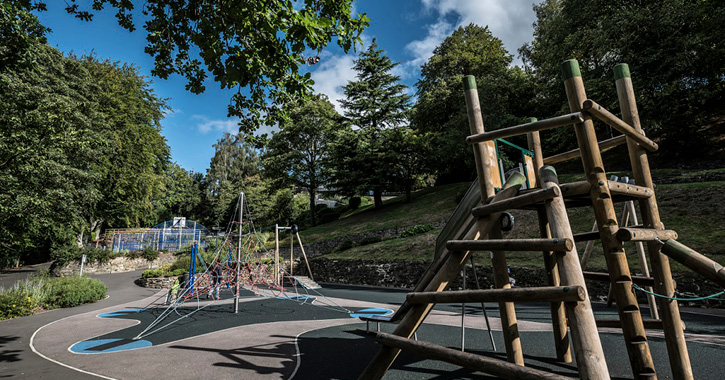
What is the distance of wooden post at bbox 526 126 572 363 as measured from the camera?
15.2ft

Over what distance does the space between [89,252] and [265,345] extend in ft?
82.0

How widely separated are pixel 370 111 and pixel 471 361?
33.5m

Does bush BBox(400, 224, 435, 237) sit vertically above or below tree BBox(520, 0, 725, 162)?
below

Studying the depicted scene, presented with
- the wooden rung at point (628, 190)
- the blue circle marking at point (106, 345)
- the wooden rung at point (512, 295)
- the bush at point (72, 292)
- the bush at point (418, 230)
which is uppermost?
the bush at point (418, 230)

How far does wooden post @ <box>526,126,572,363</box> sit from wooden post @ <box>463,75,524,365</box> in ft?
2.30

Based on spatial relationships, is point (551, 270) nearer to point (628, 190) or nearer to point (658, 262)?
point (658, 262)

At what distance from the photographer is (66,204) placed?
55.8 ft

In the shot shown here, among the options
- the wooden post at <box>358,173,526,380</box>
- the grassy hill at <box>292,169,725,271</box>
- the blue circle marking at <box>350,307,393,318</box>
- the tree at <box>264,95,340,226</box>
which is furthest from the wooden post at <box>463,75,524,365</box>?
the tree at <box>264,95,340,226</box>

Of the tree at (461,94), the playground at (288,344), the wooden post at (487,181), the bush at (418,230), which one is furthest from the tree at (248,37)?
the tree at (461,94)

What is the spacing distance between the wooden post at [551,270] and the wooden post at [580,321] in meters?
1.89

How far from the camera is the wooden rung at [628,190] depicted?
3426mm

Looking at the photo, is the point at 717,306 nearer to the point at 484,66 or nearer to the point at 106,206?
the point at 484,66

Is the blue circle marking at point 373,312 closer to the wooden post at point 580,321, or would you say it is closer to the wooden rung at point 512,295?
the wooden rung at point 512,295

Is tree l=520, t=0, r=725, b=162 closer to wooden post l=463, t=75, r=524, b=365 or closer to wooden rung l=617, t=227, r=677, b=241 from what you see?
wooden rung l=617, t=227, r=677, b=241
